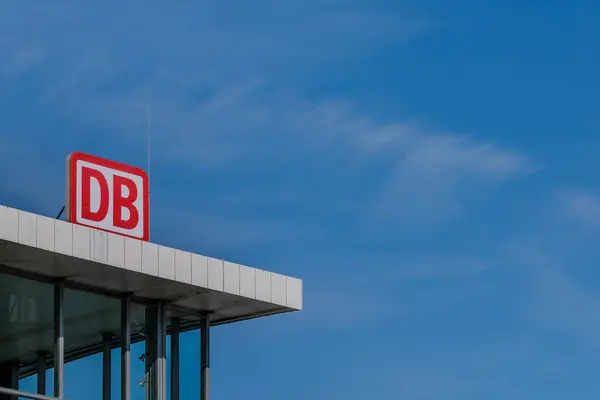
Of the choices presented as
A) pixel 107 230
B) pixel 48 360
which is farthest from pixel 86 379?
pixel 107 230

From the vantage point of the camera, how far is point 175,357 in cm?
2822

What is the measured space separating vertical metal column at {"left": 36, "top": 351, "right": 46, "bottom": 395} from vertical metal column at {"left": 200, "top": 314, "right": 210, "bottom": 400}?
130 inches

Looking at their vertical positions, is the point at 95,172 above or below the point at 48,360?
above

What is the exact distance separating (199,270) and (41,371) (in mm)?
3350

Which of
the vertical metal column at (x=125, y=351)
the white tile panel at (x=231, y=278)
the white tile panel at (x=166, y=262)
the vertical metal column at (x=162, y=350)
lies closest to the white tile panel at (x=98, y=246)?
the white tile panel at (x=166, y=262)

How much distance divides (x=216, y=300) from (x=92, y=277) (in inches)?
115

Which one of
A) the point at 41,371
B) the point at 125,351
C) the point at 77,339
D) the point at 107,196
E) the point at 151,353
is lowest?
the point at 41,371

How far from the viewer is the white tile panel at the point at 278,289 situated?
2900 centimetres

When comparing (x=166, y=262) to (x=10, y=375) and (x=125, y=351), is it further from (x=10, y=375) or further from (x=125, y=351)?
(x=10, y=375)

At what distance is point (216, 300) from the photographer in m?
28.3

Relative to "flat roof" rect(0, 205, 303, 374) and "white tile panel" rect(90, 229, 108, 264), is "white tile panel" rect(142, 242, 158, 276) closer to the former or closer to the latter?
"flat roof" rect(0, 205, 303, 374)

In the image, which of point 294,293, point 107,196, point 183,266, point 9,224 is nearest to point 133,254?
point 183,266

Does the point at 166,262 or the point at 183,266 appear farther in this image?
the point at 183,266

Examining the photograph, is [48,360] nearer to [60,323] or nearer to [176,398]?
[60,323]
